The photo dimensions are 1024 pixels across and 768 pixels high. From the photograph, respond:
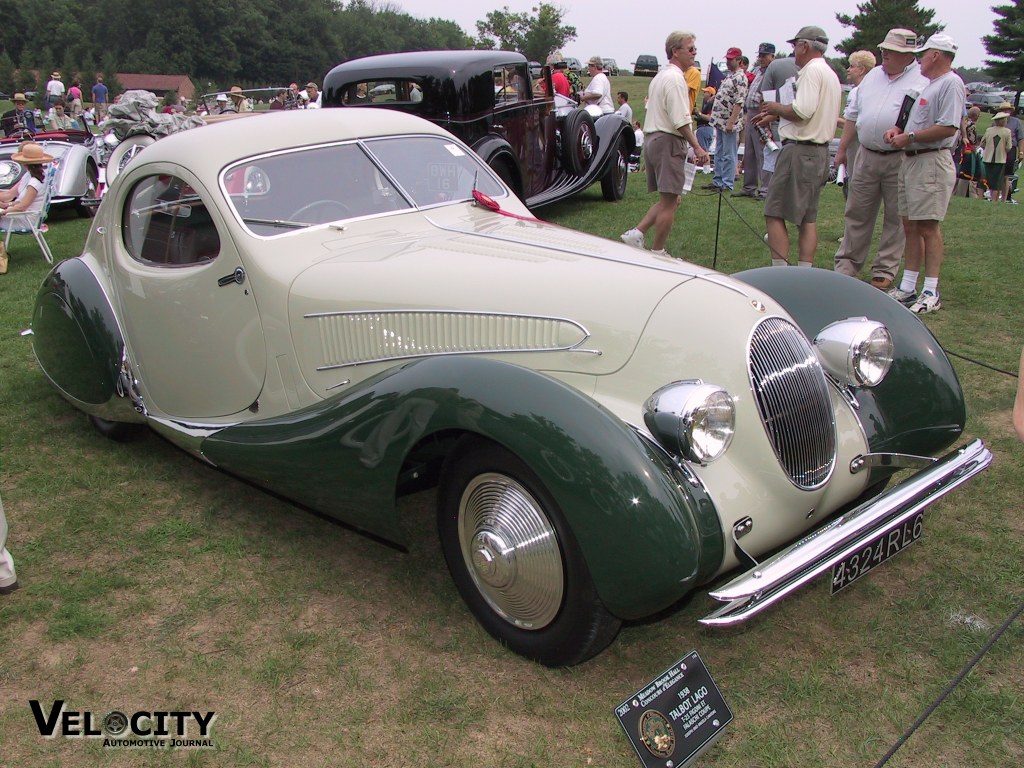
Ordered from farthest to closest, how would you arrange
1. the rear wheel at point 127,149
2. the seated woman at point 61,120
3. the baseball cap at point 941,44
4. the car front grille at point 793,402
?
the seated woman at point 61,120 → the rear wheel at point 127,149 → the baseball cap at point 941,44 → the car front grille at point 793,402

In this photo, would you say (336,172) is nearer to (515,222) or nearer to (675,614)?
(515,222)

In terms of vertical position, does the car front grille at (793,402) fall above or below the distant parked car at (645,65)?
below

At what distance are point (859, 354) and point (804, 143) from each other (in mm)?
3749

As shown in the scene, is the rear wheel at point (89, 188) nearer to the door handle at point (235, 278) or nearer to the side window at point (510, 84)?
the side window at point (510, 84)

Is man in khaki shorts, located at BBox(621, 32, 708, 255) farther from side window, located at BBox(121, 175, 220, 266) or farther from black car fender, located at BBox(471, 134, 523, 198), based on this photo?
side window, located at BBox(121, 175, 220, 266)

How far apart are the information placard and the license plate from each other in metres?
0.53

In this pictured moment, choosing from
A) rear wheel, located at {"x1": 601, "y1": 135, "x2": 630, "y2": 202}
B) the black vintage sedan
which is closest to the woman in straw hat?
the black vintage sedan

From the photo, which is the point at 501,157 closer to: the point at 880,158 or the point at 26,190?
A: the point at 880,158

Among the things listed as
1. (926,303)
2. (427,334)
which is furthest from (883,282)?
(427,334)

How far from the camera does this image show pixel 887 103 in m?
5.88

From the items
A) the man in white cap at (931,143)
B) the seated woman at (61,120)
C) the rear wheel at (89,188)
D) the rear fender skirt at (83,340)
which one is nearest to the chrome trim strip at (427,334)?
the rear fender skirt at (83,340)

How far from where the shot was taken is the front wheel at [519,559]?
239 centimetres

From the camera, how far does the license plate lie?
2.44m

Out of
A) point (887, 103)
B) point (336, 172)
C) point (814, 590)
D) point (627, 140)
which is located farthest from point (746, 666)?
point (627, 140)
